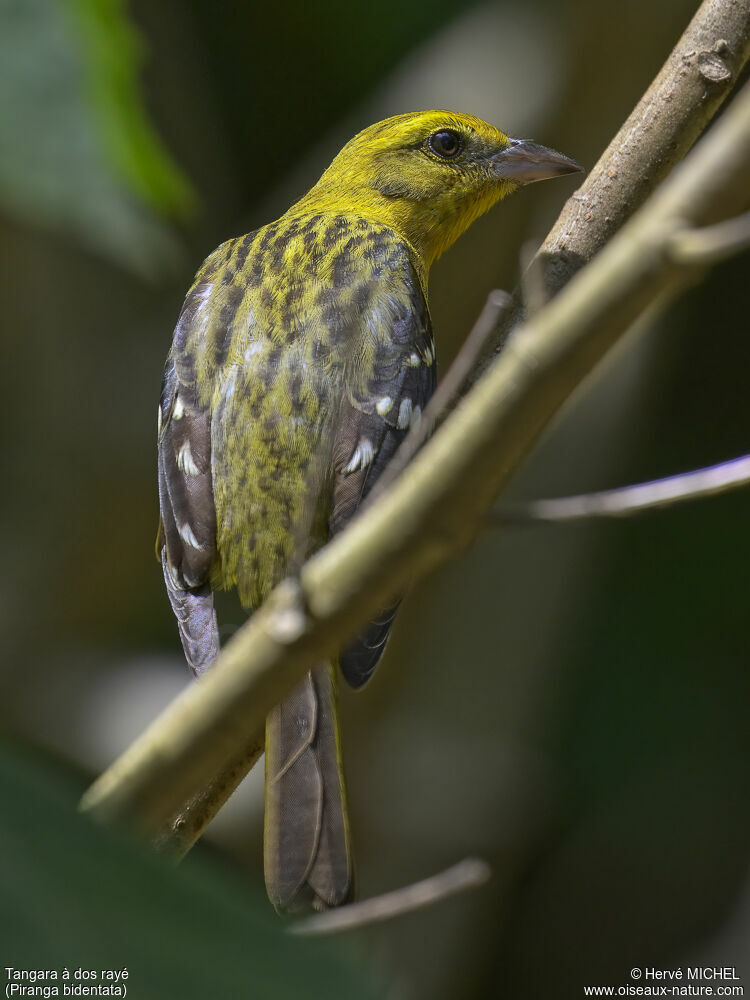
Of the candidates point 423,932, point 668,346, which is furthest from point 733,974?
point 668,346

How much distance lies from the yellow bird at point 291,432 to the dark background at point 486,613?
173 centimetres

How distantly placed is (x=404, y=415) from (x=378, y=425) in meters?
0.11

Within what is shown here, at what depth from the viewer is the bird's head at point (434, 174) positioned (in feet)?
13.8

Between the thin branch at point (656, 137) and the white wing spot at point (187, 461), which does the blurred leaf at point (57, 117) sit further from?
the white wing spot at point (187, 461)

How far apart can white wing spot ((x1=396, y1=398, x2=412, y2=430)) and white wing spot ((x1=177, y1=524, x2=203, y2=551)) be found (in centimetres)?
69

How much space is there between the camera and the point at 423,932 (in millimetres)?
5441

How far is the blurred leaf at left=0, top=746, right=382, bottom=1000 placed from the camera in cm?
69

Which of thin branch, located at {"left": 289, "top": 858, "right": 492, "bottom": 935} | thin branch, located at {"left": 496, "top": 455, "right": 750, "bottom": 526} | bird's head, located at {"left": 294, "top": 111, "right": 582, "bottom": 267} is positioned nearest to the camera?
thin branch, located at {"left": 496, "top": 455, "right": 750, "bottom": 526}

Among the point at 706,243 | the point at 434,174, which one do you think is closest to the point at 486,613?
the point at 434,174

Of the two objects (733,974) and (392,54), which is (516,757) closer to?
(733,974)

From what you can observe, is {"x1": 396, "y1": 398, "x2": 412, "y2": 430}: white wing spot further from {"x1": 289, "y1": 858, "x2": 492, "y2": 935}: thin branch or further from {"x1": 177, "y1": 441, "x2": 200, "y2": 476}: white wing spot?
{"x1": 289, "y1": 858, "x2": 492, "y2": 935}: thin branch

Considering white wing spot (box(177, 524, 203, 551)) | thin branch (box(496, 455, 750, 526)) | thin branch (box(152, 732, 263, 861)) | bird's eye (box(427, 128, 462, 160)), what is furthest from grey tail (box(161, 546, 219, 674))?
bird's eye (box(427, 128, 462, 160))

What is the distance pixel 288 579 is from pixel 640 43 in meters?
5.11

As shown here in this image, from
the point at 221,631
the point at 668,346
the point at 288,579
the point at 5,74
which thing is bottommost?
the point at 668,346
